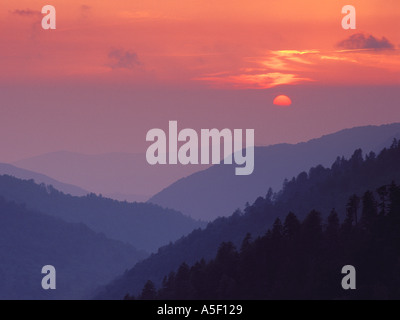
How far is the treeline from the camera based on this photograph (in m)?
173

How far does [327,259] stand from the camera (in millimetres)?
185000

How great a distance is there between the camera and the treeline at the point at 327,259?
173 m

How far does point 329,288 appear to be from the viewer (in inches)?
6905
